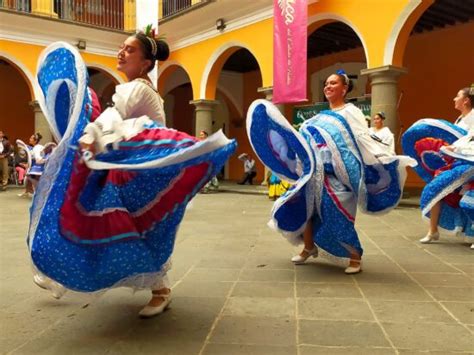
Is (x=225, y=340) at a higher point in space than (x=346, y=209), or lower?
lower

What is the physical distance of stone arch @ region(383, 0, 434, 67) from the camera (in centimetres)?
891

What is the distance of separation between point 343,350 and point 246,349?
42 centimetres

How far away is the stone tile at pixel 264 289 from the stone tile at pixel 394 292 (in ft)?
1.60

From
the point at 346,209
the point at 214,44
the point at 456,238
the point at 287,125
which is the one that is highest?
the point at 214,44

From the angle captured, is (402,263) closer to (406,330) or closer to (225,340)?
(406,330)

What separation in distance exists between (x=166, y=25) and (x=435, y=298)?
12715 millimetres

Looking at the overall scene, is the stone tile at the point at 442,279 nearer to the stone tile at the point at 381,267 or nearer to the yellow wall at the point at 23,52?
the stone tile at the point at 381,267

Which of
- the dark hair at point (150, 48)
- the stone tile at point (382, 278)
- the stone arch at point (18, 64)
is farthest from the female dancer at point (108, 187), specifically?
the stone arch at point (18, 64)

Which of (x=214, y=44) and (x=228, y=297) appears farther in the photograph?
(x=214, y=44)

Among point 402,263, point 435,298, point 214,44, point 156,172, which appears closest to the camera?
point 156,172

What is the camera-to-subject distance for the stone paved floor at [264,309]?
7.31 ft

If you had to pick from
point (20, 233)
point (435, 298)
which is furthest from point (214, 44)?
point (435, 298)

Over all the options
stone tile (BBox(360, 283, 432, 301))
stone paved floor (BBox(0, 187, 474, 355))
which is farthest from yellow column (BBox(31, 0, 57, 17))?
stone tile (BBox(360, 283, 432, 301))

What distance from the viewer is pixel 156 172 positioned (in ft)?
7.24
